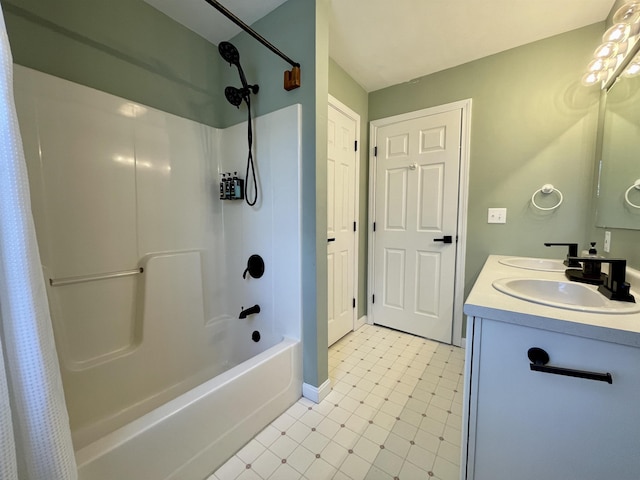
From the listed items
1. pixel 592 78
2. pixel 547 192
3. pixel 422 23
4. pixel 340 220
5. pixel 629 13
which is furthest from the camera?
pixel 340 220

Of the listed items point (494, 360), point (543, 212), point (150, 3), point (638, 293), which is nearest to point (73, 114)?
point (150, 3)

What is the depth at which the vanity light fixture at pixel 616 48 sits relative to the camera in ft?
3.74

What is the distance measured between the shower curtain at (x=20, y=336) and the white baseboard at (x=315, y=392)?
114 centimetres

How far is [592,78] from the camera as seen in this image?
1490 millimetres

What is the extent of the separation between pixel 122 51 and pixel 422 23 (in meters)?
1.83

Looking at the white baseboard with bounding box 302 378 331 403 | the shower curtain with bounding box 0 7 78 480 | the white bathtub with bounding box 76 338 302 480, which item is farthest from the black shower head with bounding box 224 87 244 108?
the white baseboard with bounding box 302 378 331 403

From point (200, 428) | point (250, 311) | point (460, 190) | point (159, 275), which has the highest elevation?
point (460, 190)

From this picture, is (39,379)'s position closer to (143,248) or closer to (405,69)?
(143,248)

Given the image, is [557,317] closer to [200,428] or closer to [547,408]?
[547,408]

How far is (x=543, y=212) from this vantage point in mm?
1763

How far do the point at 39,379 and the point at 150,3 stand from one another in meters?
1.97

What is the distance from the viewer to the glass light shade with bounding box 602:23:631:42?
1215mm

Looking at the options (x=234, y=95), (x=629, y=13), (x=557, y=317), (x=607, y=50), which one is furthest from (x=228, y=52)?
(x=607, y=50)

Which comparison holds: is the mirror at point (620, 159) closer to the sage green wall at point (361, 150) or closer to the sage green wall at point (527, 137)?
the sage green wall at point (527, 137)
